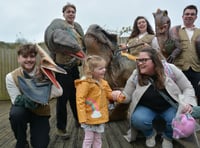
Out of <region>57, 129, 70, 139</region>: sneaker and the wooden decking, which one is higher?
<region>57, 129, 70, 139</region>: sneaker

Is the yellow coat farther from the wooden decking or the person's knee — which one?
the wooden decking

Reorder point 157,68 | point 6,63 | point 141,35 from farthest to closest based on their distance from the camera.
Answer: point 6,63 → point 141,35 → point 157,68

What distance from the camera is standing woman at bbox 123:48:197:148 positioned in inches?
114

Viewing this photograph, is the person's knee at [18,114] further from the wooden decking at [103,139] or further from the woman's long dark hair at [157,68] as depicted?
the woman's long dark hair at [157,68]

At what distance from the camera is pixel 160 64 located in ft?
9.50

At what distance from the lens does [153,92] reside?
302 cm

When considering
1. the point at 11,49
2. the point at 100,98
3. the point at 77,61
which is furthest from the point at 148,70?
the point at 11,49

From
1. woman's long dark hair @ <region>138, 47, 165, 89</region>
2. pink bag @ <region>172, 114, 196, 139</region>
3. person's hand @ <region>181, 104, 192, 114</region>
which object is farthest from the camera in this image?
woman's long dark hair @ <region>138, 47, 165, 89</region>

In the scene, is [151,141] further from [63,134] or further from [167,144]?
[63,134]

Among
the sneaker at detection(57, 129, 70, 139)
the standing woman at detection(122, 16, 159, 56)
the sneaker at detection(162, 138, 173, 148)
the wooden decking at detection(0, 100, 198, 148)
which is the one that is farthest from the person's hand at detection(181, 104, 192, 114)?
the sneaker at detection(57, 129, 70, 139)

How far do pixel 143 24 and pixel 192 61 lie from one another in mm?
700

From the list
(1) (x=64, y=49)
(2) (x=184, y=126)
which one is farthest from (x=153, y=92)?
(1) (x=64, y=49)

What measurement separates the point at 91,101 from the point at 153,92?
67cm

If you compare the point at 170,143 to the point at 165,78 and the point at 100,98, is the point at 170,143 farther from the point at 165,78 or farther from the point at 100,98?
the point at 100,98
